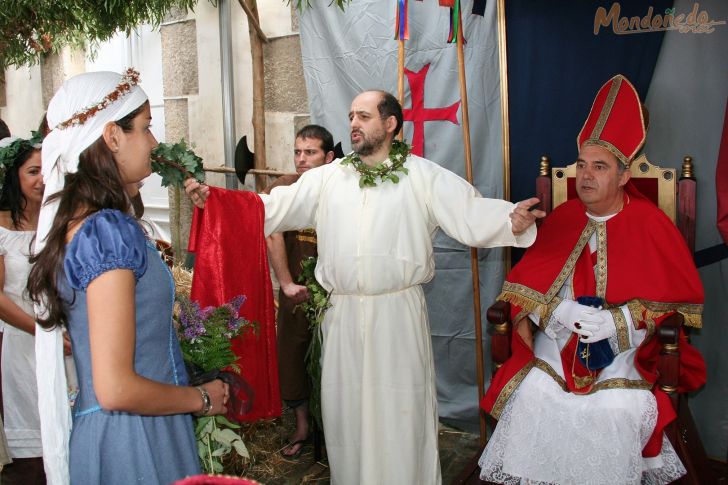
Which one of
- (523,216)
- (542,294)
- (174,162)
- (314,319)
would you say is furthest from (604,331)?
(174,162)

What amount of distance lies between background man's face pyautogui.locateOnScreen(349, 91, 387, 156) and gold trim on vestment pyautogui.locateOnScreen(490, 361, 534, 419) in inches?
52.5

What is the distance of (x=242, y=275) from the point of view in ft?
9.43

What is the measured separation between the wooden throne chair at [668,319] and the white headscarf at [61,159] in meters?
2.06

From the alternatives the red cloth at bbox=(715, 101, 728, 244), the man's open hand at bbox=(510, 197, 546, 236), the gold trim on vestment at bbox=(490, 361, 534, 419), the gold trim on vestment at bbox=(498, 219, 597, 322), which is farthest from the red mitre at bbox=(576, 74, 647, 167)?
the gold trim on vestment at bbox=(490, 361, 534, 419)

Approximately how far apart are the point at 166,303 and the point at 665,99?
3.12 m

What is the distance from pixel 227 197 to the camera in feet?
9.59

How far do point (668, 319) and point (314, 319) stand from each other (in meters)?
1.77

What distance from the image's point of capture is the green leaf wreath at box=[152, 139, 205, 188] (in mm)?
2520

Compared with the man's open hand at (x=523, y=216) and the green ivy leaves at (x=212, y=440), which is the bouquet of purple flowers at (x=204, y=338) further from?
the man's open hand at (x=523, y=216)

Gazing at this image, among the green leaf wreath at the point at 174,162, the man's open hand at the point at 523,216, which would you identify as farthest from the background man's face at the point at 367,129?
the green leaf wreath at the point at 174,162

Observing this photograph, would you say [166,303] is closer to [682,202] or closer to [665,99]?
[682,202]

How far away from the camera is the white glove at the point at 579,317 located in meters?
2.97

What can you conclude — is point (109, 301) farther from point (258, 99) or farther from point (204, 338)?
point (258, 99)

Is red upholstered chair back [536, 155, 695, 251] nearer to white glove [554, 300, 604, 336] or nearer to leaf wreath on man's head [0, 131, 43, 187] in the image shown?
white glove [554, 300, 604, 336]
